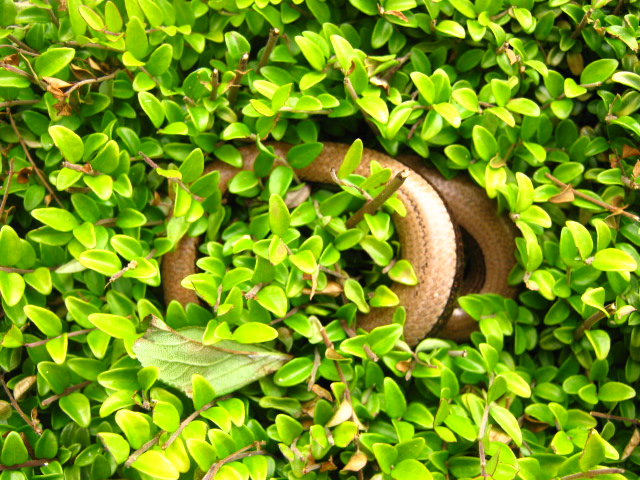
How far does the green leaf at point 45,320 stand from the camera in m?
1.55

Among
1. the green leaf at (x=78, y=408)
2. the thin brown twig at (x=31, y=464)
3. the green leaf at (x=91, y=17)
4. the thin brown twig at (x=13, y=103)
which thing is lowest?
the thin brown twig at (x=31, y=464)

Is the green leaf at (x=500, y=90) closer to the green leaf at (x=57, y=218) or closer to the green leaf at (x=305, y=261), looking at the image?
the green leaf at (x=305, y=261)

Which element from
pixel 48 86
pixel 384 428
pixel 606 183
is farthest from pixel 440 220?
pixel 48 86

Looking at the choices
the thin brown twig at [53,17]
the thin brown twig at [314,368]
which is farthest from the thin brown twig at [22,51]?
the thin brown twig at [314,368]

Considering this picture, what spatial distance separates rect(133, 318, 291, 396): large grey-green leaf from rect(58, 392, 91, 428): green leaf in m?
0.22

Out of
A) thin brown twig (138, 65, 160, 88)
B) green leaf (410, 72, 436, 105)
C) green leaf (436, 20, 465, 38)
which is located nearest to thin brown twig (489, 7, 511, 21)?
green leaf (436, 20, 465, 38)

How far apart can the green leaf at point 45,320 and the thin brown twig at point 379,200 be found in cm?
87

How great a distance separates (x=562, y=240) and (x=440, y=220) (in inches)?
14.6

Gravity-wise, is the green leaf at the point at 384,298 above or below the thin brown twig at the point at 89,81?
below

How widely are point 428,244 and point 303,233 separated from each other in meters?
0.40

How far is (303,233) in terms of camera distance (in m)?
1.84

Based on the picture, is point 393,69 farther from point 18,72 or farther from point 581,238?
point 18,72

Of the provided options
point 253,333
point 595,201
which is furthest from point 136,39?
point 595,201

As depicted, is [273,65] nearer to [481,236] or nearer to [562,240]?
[481,236]
